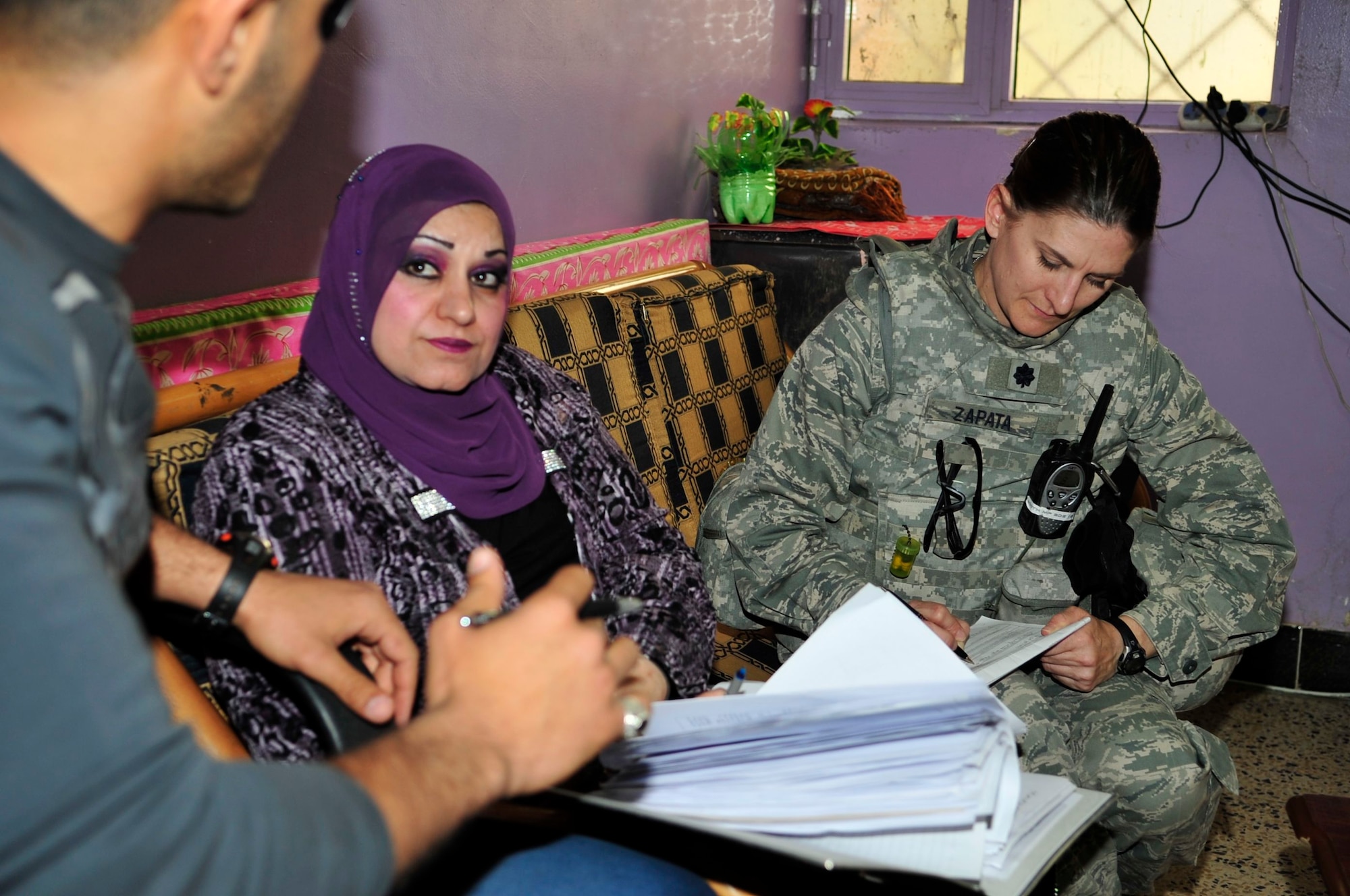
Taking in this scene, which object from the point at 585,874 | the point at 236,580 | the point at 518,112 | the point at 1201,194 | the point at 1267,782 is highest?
the point at 518,112

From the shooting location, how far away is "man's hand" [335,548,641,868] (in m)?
0.61

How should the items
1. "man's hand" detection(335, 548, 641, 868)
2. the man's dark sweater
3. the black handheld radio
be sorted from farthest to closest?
1. the black handheld radio
2. "man's hand" detection(335, 548, 641, 868)
3. the man's dark sweater

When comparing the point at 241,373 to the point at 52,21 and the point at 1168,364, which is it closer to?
the point at 52,21

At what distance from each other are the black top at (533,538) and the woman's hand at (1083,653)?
0.70 meters

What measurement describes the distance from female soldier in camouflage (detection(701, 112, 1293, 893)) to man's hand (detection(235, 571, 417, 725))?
75 cm

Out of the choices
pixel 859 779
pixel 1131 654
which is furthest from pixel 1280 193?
pixel 859 779

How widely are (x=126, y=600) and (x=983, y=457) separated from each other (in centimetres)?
145

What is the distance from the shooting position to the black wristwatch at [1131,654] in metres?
1.67

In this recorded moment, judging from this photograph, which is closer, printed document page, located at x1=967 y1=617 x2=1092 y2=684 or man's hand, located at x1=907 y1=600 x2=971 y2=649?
printed document page, located at x1=967 y1=617 x2=1092 y2=684

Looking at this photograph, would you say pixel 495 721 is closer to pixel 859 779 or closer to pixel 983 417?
pixel 859 779

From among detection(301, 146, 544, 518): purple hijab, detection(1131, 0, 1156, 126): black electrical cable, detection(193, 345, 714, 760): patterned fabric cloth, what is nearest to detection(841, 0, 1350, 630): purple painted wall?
detection(1131, 0, 1156, 126): black electrical cable

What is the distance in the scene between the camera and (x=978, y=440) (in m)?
1.77

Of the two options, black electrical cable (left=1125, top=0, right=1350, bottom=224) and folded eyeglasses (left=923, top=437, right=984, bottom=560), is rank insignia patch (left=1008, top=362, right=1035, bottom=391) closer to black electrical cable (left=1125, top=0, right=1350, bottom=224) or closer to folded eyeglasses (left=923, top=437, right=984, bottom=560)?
folded eyeglasses (left=923, top=437, right=984, bottom=560)

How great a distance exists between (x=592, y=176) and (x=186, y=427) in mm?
1431
